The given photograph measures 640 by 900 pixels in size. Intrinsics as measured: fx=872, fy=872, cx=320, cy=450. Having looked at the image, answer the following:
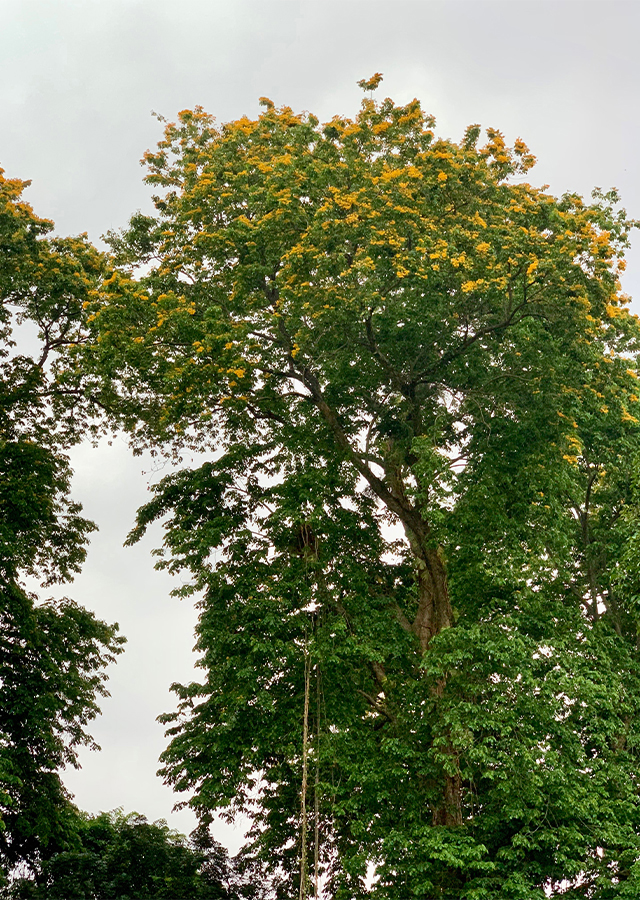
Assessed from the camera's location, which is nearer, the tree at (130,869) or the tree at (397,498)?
the tree at (397,498)

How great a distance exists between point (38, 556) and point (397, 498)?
25.9ft

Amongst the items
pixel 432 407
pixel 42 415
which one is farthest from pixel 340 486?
pixel 42 415

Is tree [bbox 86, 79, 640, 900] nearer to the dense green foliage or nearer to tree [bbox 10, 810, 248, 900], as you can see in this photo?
the dense green foliage

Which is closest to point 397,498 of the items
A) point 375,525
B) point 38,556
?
point 375,525

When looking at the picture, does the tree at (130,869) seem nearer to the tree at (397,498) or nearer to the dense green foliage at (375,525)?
the dense green foliage at (375,525)

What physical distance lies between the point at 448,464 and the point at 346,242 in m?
3.65

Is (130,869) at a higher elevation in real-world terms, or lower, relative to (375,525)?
lower

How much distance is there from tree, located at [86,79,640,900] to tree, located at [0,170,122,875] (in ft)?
8.13

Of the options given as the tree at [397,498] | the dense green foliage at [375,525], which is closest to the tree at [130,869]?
the dense green foliage at [375,525]

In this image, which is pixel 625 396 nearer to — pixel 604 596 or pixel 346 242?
pixel 604 596

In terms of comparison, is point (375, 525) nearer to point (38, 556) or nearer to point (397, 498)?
point (397, 498)

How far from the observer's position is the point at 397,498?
1494cm

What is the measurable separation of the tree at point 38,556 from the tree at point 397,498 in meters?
2.48

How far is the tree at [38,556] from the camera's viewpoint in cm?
1520
